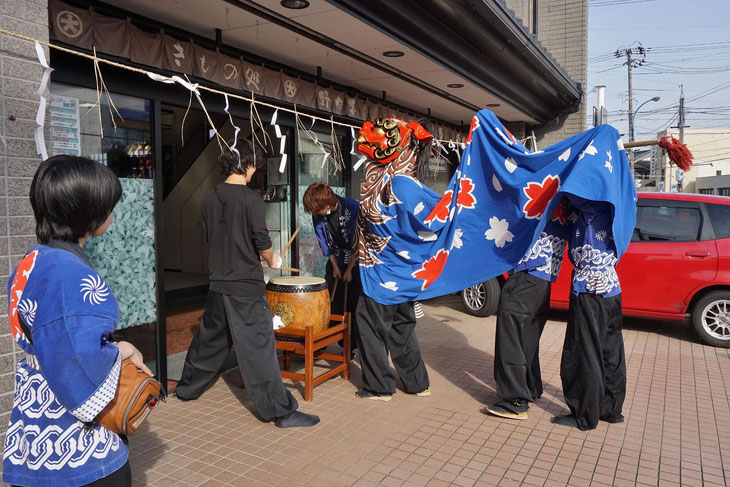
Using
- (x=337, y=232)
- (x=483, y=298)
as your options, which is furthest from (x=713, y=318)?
(x=337, y=232)

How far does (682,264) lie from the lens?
6453mm

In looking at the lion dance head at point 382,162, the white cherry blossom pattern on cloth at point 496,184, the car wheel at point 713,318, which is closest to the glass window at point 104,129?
the lion dance head at point 382,162

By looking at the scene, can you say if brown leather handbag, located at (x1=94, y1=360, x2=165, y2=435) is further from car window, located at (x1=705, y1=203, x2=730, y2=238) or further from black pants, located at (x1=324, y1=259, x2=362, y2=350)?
car window, located at (x1=705, y1=203, x2=730, y2=238)

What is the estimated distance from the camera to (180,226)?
10789 millimetres

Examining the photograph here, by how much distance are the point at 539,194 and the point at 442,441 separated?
1.93m

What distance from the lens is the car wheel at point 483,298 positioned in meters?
7.70

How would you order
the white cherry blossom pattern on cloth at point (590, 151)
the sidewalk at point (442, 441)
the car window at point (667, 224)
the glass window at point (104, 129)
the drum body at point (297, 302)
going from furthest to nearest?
1. the car window at point (667, 224)
2. the drum body at point (297, 302)
3. the glass window at point (104, 129)
4. the white cherry blossom pattern on cloth at point (590, 151)
5. the sidewalk at point (442, 441)

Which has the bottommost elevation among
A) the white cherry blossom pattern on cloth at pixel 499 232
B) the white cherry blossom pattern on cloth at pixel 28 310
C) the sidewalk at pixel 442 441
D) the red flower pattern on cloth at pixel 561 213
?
the sidewalk at pixel 442 441

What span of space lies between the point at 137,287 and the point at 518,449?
3212 mm

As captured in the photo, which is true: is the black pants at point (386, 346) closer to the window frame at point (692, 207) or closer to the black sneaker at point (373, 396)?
the black sneaker at point (373, 396)

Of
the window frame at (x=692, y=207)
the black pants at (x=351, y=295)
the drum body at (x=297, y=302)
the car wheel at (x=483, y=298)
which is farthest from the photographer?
the car wheel at (x=483, y=298)

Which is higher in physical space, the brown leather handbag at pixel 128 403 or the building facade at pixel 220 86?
the building facade at pixel 220 86

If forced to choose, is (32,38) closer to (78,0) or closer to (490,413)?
(78,0)

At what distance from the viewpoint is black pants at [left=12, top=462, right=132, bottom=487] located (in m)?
1.70
